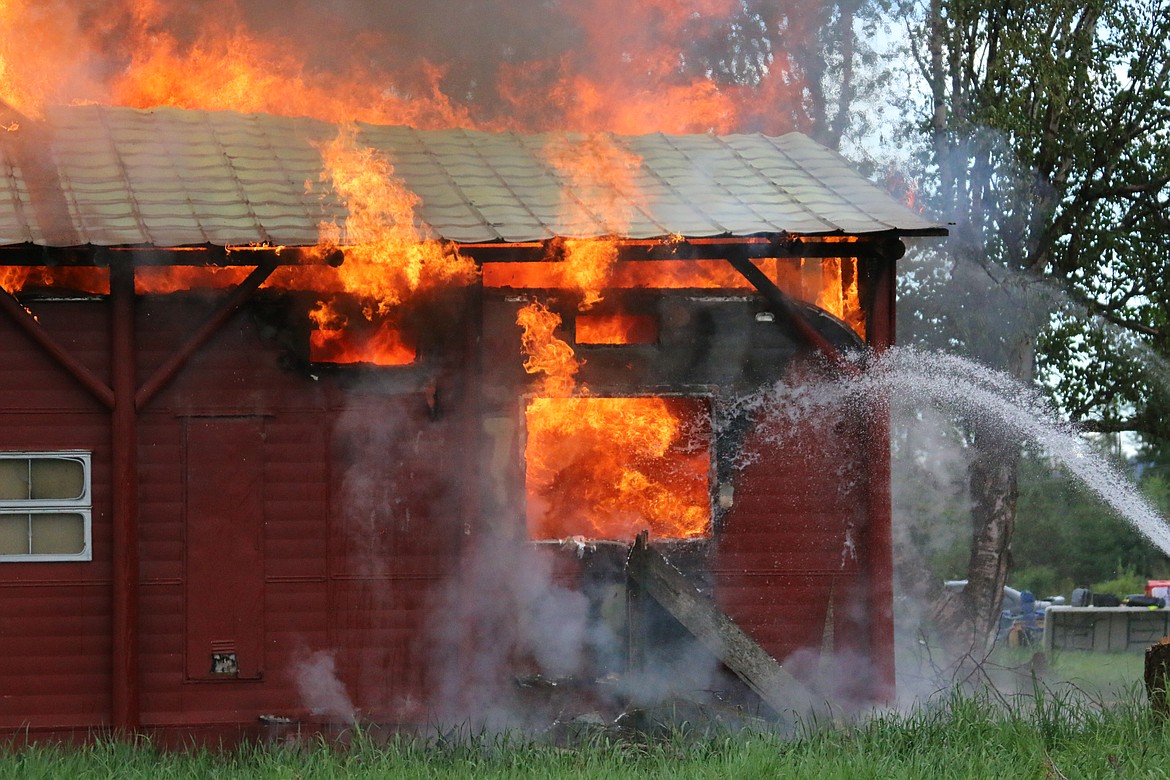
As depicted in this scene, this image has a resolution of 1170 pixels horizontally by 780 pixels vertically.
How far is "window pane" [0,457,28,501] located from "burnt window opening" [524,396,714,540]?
12.5 ft

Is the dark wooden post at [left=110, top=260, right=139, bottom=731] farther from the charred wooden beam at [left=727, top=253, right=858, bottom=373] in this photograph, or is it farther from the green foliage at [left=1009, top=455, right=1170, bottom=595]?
the green foliage at [left=1009, top=455, right=1170, bottom=595]

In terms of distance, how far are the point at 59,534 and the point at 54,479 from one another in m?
0.42

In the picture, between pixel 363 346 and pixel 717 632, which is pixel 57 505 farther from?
pixel 717 632

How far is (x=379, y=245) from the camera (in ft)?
32.6

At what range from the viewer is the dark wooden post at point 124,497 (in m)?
9.88

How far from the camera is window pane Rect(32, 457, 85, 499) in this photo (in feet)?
33.0

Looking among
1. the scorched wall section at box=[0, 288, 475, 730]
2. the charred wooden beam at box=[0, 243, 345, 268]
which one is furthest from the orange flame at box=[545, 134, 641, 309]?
the charred wooden beam at box=[0, 243, 345, 268]

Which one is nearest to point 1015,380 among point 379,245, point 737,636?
point 737,636

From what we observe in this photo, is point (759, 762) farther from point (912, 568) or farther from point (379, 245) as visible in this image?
point (912, 568)

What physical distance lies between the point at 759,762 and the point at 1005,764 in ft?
5.24

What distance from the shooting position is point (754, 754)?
8.52m

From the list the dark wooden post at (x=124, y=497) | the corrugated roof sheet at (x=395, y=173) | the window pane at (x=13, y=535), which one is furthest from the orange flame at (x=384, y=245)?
the window pane at (x=13, y=535)

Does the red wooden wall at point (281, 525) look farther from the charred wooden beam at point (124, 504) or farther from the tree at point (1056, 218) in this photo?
the tree at point (1056, 218)

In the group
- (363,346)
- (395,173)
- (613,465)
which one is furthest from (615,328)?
(395,173)
